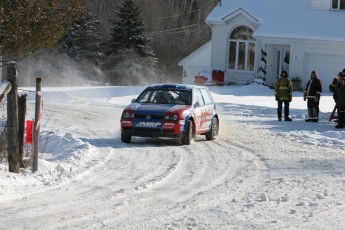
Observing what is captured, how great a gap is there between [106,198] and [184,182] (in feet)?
6.22

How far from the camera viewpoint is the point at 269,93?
37062mm

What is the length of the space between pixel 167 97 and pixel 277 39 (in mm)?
22709

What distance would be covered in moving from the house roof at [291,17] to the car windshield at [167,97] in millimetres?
22000

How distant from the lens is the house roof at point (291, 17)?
38688mm

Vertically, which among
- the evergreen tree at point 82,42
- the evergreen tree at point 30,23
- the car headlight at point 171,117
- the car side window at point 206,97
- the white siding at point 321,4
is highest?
the white siding at point 321,4

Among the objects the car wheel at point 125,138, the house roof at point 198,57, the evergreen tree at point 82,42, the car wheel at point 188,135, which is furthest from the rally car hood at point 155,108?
the evergreen tree at point 82,42

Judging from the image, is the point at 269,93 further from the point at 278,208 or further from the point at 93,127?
the point at 278,208

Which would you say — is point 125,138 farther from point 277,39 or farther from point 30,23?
point 277,39

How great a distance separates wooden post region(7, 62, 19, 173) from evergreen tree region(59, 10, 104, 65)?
47.9 metres

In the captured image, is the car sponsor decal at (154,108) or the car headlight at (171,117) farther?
the car sponsor decal at (154,108)

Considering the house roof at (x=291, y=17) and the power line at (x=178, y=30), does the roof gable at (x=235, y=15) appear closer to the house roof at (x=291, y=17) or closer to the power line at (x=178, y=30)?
the house roof at (x=291, y=17)

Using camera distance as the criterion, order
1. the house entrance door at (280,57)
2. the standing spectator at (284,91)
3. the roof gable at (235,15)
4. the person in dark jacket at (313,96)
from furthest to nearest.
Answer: the roof gable at (235,15) → the house entrance door at (280,57) → the standing spectator at (284,91) → the person in dark jacket at (313,96)

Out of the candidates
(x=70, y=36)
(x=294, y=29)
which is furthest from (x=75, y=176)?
(x=70, y=36)

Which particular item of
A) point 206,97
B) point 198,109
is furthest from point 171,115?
point 206,97
